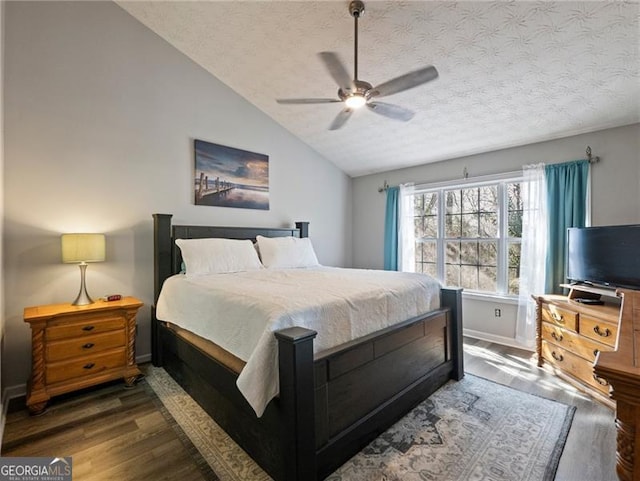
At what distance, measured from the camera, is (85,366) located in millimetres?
2441

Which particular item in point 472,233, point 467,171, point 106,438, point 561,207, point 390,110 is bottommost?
point 106,438

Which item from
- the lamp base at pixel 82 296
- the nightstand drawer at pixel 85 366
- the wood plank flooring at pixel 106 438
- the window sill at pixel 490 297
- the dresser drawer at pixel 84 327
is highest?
the lamp base at pixel 82 296

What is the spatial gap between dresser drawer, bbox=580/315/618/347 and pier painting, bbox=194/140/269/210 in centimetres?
362

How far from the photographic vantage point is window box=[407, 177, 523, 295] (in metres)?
3.79

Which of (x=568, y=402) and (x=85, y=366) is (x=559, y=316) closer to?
(x=568, y=402)

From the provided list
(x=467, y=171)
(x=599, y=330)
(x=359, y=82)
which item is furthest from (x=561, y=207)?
(x=359, y=82)

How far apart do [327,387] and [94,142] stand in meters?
3.08

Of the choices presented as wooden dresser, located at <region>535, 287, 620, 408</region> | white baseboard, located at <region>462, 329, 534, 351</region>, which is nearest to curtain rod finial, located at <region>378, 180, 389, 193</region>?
white baseboard, located at <region>462, 329, 534, 351</region>

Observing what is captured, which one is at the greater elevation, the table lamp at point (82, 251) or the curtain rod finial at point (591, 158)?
the curtain rod finial at point (591, 158)

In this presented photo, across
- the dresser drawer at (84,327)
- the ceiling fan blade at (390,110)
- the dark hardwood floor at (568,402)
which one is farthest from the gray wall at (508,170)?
the dresser drawer at (84,327)

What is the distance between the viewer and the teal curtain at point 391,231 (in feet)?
15.5

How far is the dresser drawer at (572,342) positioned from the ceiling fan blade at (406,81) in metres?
2.41

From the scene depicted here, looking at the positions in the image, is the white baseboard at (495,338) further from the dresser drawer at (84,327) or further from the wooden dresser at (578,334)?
the dresser drawer at (84,327)

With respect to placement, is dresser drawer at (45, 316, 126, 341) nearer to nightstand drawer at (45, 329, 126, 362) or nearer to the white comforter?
nightstand drawer at (45, 329, 126, 362)
